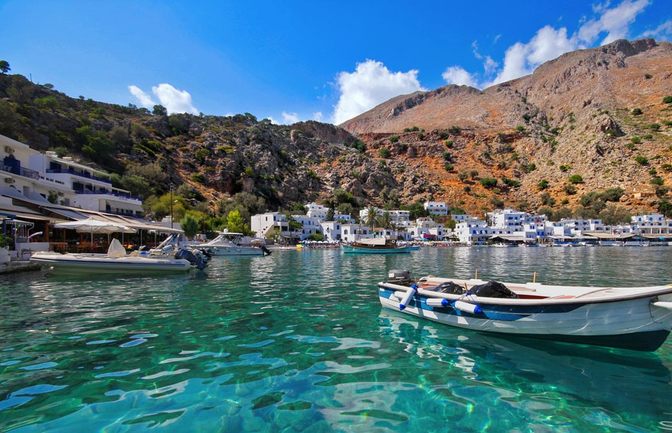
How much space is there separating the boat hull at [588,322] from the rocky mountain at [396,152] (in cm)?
7735

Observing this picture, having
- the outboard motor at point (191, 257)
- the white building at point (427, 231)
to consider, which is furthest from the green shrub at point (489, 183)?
the outboard motor at point (191, 257)

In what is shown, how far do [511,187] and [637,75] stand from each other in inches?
4360

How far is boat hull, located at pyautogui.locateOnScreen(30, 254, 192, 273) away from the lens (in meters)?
21.7

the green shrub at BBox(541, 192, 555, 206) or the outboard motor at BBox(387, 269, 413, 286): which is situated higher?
the green shrub at BBox(541, 192, 555, 206)

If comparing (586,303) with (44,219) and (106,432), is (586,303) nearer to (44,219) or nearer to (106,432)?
(106,432)

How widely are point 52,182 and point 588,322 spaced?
4915cm

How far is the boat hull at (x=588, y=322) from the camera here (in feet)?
24.4

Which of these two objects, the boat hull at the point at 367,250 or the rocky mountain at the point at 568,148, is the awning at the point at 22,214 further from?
the rocky mountain at the point at 568,148

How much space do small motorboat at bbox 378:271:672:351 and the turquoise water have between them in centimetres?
36

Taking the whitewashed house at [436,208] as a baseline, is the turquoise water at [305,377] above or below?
below

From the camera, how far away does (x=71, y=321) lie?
11.0 metres

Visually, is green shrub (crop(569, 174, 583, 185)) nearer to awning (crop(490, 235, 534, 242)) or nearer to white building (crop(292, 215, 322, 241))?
awning (crop(490, 235, 534, 242))

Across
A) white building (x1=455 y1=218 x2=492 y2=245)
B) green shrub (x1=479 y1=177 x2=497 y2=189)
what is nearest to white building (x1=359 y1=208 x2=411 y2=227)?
white building (x1=455 y1=218 x2=492 y2=245)

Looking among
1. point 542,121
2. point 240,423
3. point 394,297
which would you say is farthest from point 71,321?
point 542,121
